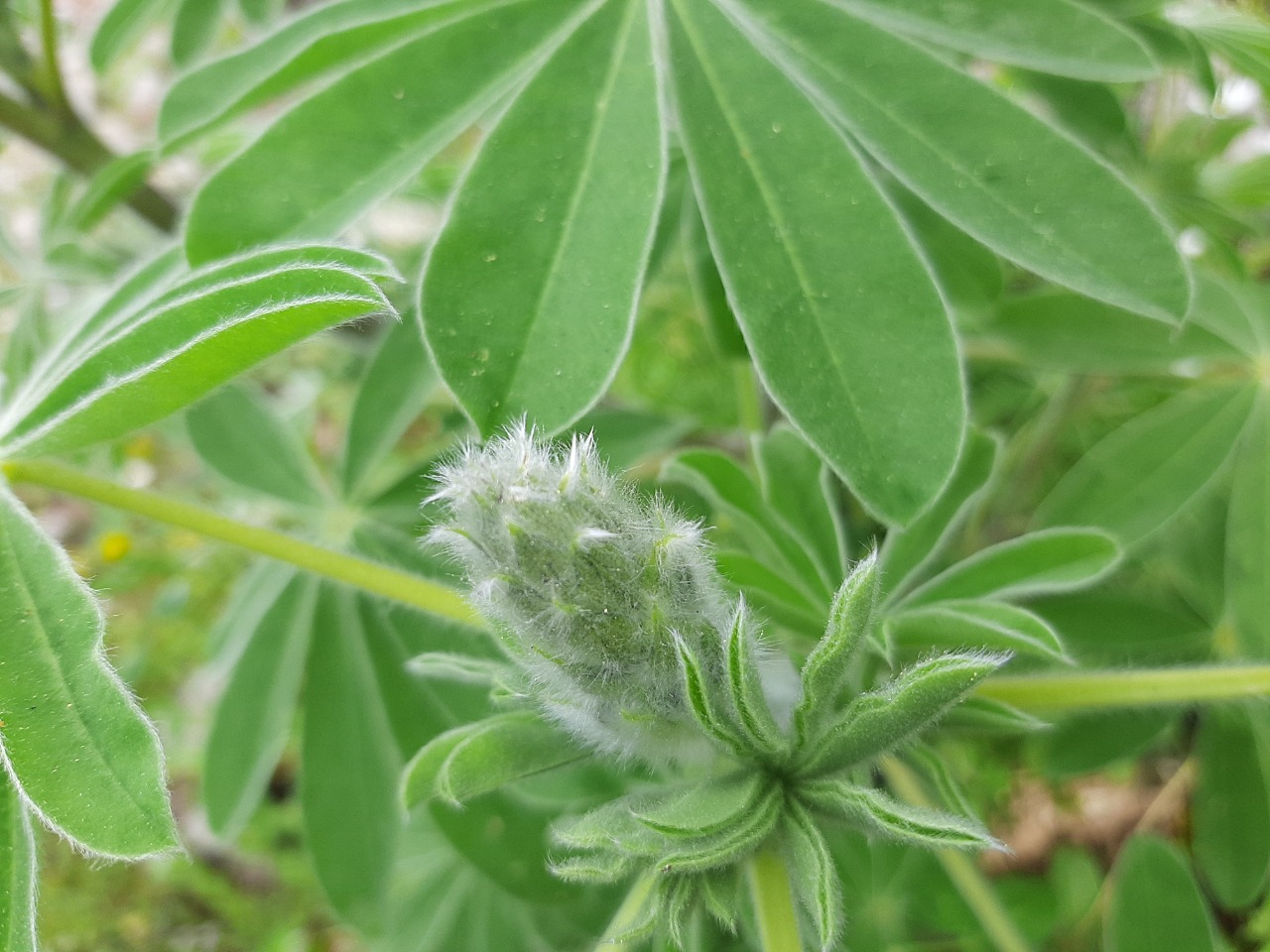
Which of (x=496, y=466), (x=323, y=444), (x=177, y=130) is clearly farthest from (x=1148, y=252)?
(x=323, y=444)

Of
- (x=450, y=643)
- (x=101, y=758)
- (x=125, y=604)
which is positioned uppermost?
(x=101, y=758)

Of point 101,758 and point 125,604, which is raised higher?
point 101,758

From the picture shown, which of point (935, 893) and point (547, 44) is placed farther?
point (935, 893)

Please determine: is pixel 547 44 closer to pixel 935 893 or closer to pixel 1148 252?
pixel 1148 252

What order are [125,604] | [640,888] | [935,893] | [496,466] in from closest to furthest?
[496,466], [640,888], [935,893], [125,604]

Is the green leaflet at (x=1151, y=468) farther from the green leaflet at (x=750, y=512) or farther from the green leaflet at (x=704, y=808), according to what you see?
the green leaflet at (x=704, y=808)

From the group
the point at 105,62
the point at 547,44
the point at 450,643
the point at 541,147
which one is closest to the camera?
the point at 541,147

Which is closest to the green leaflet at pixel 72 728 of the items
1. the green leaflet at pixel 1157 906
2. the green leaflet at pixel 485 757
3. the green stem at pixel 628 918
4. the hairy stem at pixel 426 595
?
the hairy stem at pixel 426 595

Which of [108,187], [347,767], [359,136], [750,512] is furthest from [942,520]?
[108,187]

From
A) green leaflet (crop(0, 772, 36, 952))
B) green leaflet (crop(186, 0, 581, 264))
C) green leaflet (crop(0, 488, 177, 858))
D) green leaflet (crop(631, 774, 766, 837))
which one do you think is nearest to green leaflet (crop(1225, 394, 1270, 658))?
green leaflet (crop(631, 774, 766, 837))
